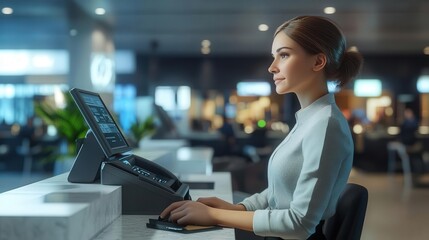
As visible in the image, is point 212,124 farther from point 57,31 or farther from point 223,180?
point 223,180

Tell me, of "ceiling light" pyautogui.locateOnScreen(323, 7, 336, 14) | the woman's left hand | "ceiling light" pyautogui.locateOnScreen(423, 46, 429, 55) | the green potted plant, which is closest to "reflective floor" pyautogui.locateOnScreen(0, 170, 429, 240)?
the green potted plant

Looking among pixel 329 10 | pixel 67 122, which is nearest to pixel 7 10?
pixel 67 122

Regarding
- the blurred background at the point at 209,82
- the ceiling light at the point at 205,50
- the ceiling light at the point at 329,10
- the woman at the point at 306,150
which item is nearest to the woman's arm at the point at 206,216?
the woman at the point at 306,150

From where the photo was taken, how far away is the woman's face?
1555 millimetres

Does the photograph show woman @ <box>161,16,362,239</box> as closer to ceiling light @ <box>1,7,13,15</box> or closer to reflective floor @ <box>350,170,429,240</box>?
reflective floor @ <box>350,170,429,240</box>

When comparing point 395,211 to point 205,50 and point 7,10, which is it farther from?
point 205,50

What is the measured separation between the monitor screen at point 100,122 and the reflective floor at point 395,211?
1744 millimetres

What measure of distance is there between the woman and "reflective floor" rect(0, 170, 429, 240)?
2262 mm

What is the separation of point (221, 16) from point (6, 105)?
18.9 ft

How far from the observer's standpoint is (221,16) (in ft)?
27.8

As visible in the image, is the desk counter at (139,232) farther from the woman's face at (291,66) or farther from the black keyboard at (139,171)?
the woman's face at (291,66)

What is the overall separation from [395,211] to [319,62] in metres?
6.10

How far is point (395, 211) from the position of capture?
7.13m

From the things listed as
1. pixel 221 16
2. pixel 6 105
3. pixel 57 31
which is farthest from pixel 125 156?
pixel 6 105
